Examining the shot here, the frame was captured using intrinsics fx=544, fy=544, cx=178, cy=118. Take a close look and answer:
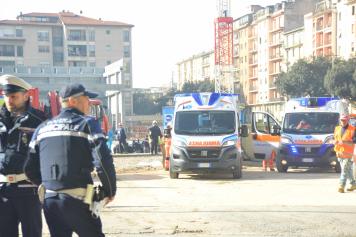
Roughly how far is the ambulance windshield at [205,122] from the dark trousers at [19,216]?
37.2 feet

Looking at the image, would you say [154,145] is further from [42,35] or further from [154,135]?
[42,35]

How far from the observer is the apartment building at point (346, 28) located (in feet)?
251

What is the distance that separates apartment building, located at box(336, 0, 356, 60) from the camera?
76438mm

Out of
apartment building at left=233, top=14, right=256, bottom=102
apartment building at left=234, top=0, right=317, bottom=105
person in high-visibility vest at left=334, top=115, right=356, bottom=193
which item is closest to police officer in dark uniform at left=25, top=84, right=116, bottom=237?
person in high-visibility vest at left=334, top=115, right=356, bottom=193

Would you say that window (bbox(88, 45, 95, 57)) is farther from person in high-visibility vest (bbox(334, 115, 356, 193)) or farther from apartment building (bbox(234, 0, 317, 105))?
person in high-visibility vest (bbox(334, 115, 356, 193))

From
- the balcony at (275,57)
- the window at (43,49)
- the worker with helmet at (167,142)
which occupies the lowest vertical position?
the worker with helmet at (167,142)

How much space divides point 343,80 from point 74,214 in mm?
57663

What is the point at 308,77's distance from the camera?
70.1 metres

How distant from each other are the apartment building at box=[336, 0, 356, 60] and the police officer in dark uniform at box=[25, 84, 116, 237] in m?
74.5

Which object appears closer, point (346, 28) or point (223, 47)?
point (346, 28)

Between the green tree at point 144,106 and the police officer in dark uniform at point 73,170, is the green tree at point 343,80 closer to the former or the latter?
the green tree at point 144,106

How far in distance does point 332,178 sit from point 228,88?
87.7 m

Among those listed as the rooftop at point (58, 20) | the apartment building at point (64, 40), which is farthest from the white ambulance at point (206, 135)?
the rooftop at point (58, 20)

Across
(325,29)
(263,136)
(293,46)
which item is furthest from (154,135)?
(293,46)
